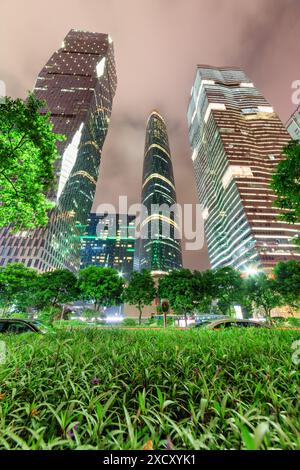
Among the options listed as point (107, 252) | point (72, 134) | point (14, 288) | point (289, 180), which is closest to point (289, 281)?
point (289, 180)

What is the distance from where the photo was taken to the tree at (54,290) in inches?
1379

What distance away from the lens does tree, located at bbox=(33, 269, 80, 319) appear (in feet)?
115

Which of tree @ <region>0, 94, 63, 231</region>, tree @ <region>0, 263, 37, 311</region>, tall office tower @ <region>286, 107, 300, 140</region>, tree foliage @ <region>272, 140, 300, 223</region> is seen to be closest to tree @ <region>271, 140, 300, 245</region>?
tree foliage @ <region>272, 140, 300, 223</region>

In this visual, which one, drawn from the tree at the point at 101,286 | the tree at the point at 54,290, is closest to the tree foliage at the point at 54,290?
the tree at the point at 54,290

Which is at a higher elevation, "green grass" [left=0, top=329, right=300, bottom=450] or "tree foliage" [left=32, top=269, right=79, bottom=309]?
"tree foliage" [left=32, top=269, right=79, bottom=309]

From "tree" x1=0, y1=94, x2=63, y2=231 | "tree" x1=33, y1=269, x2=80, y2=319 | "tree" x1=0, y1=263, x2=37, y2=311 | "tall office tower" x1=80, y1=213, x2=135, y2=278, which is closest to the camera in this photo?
"tree" x1=0, y1=94, x2=63, y2=231

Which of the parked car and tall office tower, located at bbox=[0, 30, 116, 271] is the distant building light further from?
the parked car

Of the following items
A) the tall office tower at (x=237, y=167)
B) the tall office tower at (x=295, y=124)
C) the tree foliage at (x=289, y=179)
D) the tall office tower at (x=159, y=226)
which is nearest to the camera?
the tree foliage at (x=289, y=179)

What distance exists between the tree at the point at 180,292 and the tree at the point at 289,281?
15.3 metres

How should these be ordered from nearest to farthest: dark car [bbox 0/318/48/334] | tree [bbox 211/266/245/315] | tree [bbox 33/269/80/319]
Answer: dark car [bbox 0/318/48/334]
tree [bbox 33/269/80/319]
tree [bbox 211/266/245/315]

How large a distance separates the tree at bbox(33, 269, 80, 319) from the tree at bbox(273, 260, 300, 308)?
36.6m

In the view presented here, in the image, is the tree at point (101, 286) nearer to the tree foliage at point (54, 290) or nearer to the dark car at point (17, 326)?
the tree foliage at point (54, 290)
